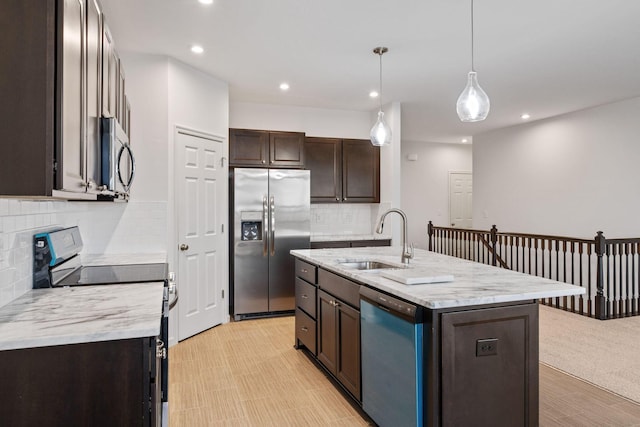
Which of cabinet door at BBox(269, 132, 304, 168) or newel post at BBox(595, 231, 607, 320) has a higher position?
cabinet door at BBox(269, 132, 304, 168)

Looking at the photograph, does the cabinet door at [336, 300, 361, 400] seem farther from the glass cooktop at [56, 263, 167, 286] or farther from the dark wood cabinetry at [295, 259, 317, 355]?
the glass cooktop at [56, 263, 167, 286]

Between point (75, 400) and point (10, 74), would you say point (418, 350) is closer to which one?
point (75, 400)

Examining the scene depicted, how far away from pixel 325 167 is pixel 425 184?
3.84 meters

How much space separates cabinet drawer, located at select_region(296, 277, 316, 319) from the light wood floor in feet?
1.45

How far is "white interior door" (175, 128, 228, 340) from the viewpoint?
404cm

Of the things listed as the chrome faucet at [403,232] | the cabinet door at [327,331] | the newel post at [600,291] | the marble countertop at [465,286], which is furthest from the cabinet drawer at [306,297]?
the newel post at [600,291]

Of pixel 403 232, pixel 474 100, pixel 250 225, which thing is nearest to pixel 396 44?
pixel 474 100

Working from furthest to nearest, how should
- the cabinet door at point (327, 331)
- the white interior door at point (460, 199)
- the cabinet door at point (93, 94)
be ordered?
1. the white interior door at point (460, 199)
2. the cabinet door at point (327, 331)
3. the cabinet door at point (93, 94)

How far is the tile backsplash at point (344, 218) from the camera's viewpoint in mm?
5895

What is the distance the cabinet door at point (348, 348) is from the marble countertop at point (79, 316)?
3.88ft

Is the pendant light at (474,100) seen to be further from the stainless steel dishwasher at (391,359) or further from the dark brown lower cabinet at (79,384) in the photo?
the dark brown lower cabinet at (79,384)

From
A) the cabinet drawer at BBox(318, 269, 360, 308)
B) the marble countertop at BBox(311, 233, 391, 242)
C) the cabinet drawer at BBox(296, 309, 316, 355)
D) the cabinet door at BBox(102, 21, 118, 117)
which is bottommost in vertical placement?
the cabinet drawer at BBox(296, 309, 316, 355)

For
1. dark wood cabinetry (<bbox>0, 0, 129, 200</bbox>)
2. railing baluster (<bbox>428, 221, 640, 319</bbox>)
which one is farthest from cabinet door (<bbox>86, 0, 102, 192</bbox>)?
railing baluster (<bbox>428, 221, 640, 319</bbox>)

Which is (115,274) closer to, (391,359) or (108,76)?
(108,76)
